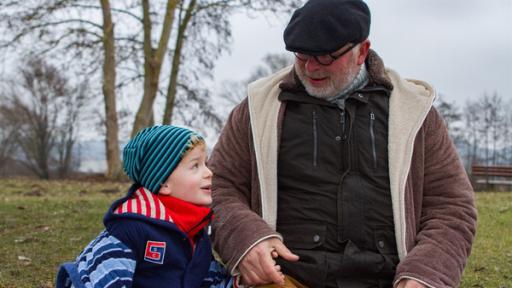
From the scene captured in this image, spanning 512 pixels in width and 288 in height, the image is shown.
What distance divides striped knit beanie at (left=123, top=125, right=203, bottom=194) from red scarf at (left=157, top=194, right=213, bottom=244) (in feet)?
0.25

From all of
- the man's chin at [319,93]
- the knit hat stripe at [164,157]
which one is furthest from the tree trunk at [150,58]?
the knit hat stripe at [164,157]

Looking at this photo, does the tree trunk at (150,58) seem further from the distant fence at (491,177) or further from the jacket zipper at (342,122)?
the jacket zipper at (342,122)

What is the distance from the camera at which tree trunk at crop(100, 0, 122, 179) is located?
1933 centimetres

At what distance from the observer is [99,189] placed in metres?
14.6

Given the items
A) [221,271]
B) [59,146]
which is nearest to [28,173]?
[59,146]

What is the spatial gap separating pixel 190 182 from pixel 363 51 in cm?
99

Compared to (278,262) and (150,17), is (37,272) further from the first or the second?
(150,17)

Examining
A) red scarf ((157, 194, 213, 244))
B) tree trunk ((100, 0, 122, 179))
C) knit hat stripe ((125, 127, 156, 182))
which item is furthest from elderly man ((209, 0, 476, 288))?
tree trunk ((100, 0, 122, 179))

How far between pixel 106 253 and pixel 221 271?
58 cm

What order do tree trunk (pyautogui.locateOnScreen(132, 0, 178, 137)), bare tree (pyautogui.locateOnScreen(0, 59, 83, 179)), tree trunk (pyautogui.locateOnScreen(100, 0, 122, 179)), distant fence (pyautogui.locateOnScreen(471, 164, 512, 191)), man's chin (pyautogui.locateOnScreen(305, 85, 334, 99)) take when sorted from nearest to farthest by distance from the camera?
man's chin (pyautogui.locateOnScreen(305, 85, 334, 99)) → tree trunk (pyautogui.locateOnScreen(132, 0, 178, 137)) → tree trunk (pyautogui.locateOnScreen(100, 0, 122, 179)) → distant fence (pyautogui.locateOnScreen(471, 164, 512, 191)) → bare tree (pyautogui.locateOnScreen(0, 59, 83, 179))

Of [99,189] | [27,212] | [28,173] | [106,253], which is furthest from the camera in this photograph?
[28,173]

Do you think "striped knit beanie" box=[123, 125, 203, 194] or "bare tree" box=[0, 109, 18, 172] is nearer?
"striped knit beanie" box=[123, 125, 203, 194]

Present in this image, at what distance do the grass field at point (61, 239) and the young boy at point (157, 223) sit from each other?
9.03 feet

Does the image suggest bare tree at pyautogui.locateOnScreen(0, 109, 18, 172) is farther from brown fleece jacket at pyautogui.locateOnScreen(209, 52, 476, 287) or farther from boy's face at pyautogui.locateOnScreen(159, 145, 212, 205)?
boy's face at pyautogui.locateOnScreen(159, 145, 212, 205)
